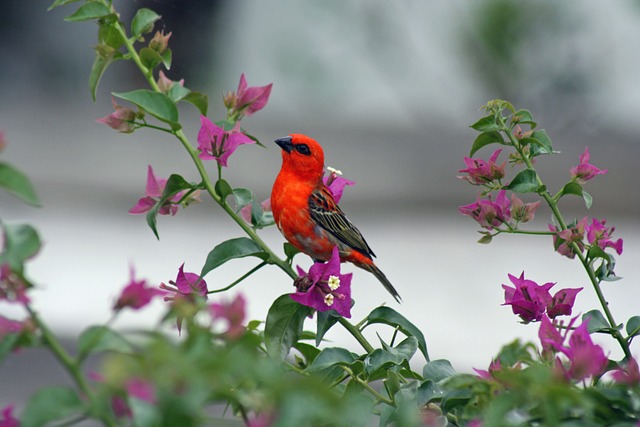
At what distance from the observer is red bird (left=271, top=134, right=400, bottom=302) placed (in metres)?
0.79

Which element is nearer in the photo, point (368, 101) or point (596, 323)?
point (596, 323)

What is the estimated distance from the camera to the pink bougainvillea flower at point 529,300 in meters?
0.57

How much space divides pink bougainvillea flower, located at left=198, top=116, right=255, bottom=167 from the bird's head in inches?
10.2

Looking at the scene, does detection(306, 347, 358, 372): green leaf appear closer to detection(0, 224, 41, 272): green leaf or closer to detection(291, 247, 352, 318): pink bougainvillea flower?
detection(291, 247, 352, 318): pink bougainvillea flower

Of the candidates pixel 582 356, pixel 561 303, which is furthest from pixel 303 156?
pixel 582 356

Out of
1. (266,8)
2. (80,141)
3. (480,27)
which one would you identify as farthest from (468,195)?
(80,141)

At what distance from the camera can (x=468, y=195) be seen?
2.85 meters

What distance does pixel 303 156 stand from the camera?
32.8 inches

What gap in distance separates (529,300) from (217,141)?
223 millimetres

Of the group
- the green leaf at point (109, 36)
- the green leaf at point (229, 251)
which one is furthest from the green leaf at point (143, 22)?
the green leaf at point (229, 251)

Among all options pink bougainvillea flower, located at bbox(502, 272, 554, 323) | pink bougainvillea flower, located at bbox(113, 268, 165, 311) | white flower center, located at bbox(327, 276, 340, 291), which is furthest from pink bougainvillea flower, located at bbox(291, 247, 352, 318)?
pink bougainvillea flower, located at bbox(113, 268, 165, 311)

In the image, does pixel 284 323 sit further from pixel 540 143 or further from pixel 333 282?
pixel 540 143

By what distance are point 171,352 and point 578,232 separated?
377 mm

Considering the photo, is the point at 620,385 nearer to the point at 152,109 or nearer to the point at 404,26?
the point at 152,109
